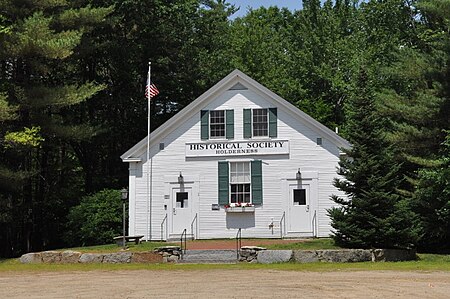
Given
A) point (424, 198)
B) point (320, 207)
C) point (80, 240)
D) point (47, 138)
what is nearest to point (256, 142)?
point (320, 207)

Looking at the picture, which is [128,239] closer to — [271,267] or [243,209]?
[243,209]

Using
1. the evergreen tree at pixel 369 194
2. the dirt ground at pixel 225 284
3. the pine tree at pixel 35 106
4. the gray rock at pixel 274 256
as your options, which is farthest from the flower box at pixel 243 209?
the dirt ground at pixel 225 284

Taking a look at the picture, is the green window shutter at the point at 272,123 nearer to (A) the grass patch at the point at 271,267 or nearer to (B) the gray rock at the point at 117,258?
(A) the grass patch at the point at 271,267

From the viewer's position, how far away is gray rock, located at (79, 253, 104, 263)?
18.7m

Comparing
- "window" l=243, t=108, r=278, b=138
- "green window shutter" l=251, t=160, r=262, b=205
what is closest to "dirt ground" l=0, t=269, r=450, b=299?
"green window shutter" l=251, t=160, r=262, b=205

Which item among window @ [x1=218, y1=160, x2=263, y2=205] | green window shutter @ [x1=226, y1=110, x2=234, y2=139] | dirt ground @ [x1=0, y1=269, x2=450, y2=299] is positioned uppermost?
green window shutter @ [x1=226, y1=110, x2=234, y2=139]

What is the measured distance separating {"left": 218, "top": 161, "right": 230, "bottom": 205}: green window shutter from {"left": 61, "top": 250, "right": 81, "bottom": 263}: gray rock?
6.76m

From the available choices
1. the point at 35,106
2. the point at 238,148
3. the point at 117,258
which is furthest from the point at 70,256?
the point at 238,148

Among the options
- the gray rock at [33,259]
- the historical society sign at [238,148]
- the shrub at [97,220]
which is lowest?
the gray rock at [33,259]

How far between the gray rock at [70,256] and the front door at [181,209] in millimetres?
5707

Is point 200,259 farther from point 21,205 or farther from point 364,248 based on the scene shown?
point 21,205

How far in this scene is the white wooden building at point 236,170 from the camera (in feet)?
78.6

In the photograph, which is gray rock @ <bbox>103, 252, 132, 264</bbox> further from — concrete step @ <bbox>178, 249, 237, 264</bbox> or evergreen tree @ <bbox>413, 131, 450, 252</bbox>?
evergreen tree @ <bbox>413, 131, 450, 252</bbox>

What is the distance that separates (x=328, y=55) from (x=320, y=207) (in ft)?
57.6
